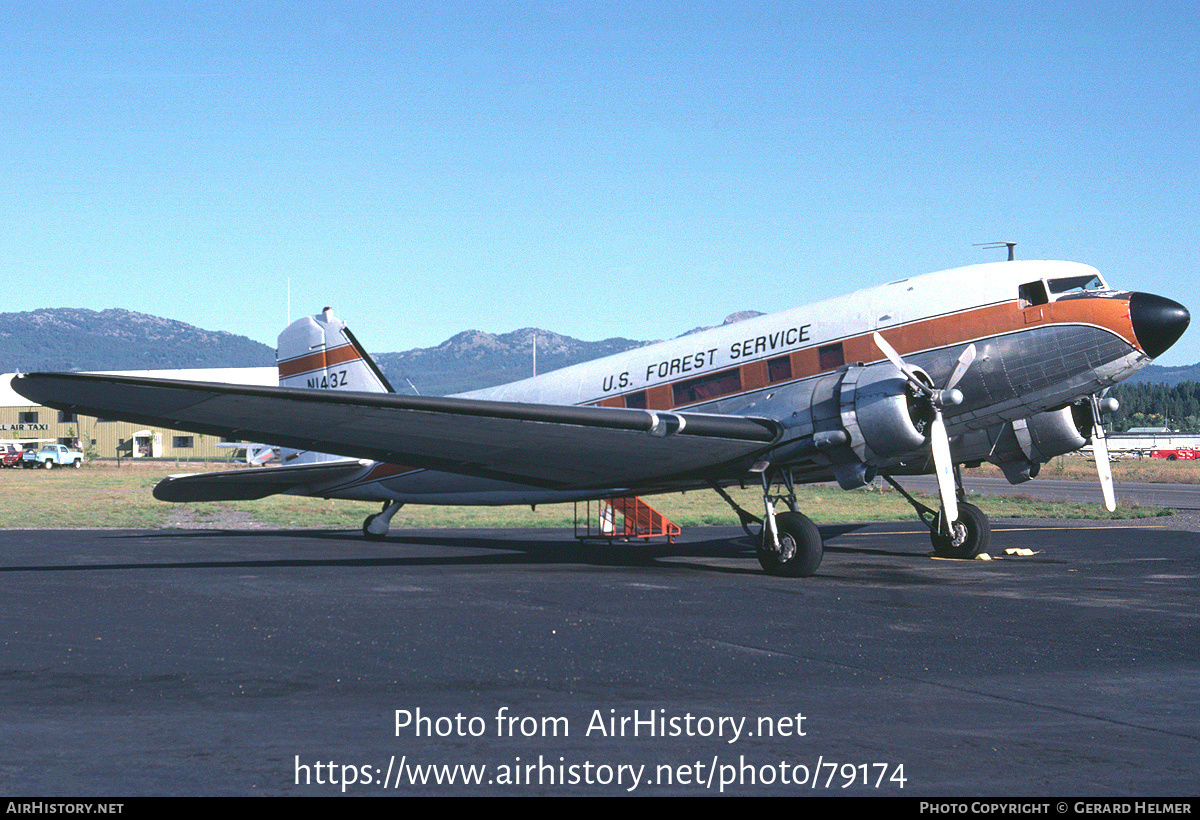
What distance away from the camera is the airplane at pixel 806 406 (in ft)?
51.5

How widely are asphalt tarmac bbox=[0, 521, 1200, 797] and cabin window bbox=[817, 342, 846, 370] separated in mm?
3894

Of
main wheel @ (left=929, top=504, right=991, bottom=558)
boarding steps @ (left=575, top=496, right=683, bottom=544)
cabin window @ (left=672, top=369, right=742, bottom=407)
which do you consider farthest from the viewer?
boarding steps @ (left=575, top=496, right=683, bottom=544)

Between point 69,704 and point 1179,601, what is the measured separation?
1414 cm

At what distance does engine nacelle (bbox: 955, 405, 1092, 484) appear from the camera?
65.0 ft

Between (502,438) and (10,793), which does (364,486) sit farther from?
(10,793)

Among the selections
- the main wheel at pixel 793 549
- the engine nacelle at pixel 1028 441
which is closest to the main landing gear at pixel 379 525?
the main wheel at pixel 793 549

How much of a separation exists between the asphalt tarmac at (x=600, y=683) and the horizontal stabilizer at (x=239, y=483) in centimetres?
349

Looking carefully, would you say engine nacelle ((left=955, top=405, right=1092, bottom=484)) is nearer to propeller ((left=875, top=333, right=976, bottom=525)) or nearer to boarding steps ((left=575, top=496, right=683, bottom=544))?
propeller ((left=875, top=333, right=976, bottom=525))

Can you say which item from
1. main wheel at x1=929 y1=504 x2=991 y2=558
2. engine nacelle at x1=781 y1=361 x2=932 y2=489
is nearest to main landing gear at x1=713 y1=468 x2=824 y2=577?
engine nacelle at x1=781 y1=361 x2=932 y2=489

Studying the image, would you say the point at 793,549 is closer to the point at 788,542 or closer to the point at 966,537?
the point at 788,542

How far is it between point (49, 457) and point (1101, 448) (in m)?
87.6

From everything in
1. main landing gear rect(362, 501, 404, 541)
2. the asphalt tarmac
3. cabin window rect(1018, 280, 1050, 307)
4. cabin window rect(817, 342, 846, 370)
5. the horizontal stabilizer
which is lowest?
the asphalt tarmac

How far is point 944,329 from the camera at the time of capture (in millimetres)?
17656

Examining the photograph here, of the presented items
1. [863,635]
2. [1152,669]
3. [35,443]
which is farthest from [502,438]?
[35,443]
